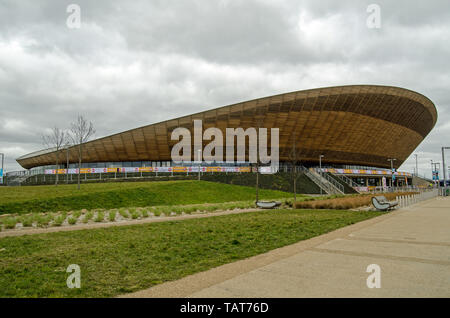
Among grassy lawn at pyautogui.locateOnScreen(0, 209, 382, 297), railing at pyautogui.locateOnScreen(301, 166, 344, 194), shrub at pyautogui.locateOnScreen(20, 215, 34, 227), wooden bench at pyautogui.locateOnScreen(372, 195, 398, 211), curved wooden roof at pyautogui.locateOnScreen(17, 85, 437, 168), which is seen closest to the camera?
grassy lawn at pyautogui.locateOnScreen(0, 209, 382, 297)

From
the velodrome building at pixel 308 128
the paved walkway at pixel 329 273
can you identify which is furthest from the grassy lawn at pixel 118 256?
the velodrome building at pixel 308 128

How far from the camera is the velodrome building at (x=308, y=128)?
4806 centimetres

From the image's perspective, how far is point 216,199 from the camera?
28984mm

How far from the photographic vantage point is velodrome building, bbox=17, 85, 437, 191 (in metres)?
48.1

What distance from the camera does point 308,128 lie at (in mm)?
51062

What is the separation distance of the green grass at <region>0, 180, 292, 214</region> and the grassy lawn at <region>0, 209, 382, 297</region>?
408 inches

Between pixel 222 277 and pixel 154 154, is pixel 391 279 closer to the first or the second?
pixel 222 277

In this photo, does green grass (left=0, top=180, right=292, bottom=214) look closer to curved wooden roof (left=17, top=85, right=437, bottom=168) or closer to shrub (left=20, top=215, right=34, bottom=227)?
shrub (left=20, top=215, right=34, bottom=227)

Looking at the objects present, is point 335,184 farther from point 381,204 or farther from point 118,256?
point 118,256

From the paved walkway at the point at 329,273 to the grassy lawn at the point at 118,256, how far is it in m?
0.59

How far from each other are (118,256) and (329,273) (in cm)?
417

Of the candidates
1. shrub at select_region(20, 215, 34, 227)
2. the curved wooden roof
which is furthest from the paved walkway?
the curved wooden roof
